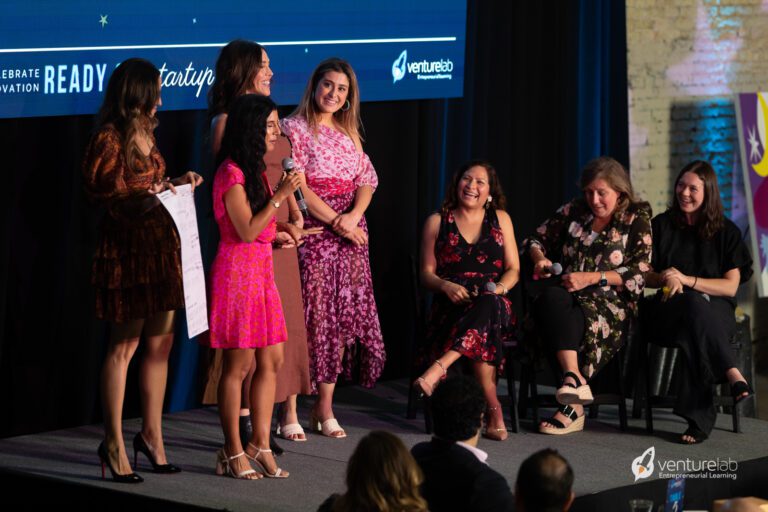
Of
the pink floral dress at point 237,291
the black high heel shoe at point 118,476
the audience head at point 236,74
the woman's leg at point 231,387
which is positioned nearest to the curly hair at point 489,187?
the audience head at point 236,74

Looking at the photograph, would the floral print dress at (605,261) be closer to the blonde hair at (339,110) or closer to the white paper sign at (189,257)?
the blonde hair at (339,110)

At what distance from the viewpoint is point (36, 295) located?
4688 mm

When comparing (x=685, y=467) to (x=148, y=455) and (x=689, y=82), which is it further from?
(x=689, y=82)

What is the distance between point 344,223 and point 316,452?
3.05 feet

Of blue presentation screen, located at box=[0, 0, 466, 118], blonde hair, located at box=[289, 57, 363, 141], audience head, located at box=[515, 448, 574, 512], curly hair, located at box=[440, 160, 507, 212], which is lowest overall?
audience head, located at box=[515, 448, 574, 512]

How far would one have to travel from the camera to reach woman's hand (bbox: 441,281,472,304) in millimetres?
4734

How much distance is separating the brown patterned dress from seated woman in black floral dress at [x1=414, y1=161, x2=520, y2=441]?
1.26m

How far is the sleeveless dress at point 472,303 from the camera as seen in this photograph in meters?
4.70

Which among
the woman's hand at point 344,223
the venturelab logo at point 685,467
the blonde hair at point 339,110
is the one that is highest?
the blonde hair at point 339,110

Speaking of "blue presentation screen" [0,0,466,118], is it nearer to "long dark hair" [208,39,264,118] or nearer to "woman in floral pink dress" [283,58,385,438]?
"woman in floral pink dress" [283,58,385,438]

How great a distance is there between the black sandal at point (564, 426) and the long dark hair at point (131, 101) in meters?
2.02

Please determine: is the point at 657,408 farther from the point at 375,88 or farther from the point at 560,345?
the point at 375,88

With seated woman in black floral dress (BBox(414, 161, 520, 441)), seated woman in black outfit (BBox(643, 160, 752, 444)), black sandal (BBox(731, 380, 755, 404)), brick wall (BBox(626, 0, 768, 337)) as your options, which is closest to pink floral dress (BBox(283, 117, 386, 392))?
seated woman in black floral dress (BBox(414, 161, 520, 441))

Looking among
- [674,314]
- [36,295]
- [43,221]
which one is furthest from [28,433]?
[674,314]
